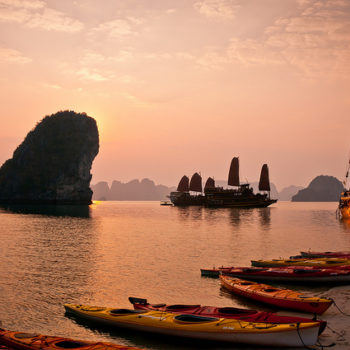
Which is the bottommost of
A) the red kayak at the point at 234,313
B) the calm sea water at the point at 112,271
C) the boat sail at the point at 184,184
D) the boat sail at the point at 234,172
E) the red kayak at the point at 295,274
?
the calm sea water at the point at 112,271

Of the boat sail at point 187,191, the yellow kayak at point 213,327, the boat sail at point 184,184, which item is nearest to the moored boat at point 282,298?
the yellow kayak at point 213,327

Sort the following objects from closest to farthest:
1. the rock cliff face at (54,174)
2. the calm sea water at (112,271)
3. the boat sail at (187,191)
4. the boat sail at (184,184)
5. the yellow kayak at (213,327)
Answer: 1. the yellow kayak at (213,327)
2. the calm sea water at (112,271)
3. the boat sail at (187,191)
4. the boat sail at (184,184)
5. the rock cliff face at (54,174)

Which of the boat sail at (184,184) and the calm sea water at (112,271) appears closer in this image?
the calm sea water at (112,271)

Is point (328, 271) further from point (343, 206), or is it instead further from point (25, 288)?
point (343, 206)

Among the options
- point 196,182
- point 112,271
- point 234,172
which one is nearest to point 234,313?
point 112,271

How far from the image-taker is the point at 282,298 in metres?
17.6

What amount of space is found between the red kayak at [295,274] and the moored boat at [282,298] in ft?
11.0

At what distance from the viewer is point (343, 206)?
327ft

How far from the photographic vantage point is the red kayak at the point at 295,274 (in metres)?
23.3

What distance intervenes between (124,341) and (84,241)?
35.3 metres

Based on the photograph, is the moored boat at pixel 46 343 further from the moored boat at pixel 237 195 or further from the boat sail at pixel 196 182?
the boat sail at pixel 196 182

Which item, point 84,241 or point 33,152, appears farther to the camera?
point 33,152

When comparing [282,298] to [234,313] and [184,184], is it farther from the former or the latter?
[184,184]

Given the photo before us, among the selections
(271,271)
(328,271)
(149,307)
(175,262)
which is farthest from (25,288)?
(328,271)
